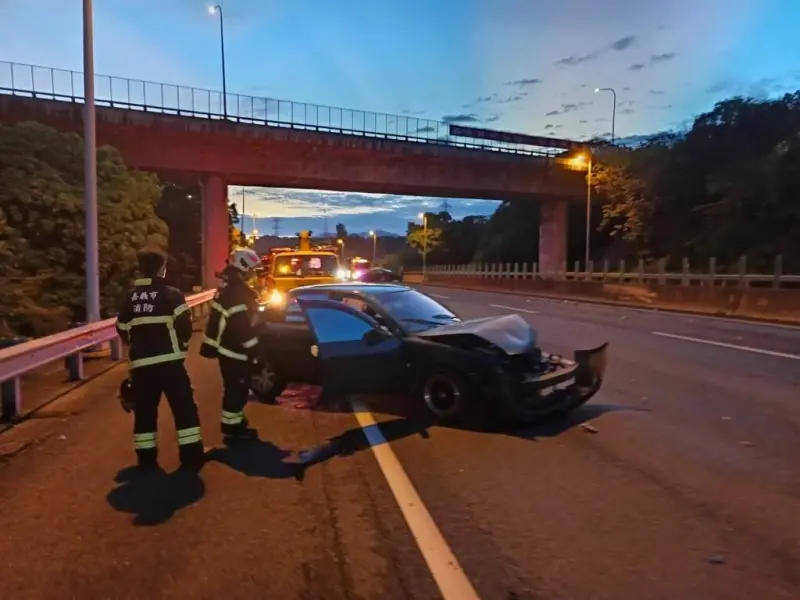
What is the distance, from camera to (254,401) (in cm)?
968

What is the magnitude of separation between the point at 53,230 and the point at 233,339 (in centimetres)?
1247

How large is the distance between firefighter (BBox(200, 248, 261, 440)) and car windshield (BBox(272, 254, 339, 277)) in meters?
13.3

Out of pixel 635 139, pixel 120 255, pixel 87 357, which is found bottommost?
pixel 87 357

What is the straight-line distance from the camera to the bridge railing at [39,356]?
8328 millimetres

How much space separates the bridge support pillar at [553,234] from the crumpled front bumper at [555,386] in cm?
4599

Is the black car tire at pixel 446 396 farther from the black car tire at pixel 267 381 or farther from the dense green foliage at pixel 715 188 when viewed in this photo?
the dense green foliage at pixel 715 188

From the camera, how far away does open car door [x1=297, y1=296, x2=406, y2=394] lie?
7.95 m

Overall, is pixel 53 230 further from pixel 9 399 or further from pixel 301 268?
pixel 9 399

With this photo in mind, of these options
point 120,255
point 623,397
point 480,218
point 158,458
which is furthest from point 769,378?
point 480,218

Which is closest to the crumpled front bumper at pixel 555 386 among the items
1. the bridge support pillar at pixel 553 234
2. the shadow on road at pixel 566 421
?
the shadow on road at pixel 566 421

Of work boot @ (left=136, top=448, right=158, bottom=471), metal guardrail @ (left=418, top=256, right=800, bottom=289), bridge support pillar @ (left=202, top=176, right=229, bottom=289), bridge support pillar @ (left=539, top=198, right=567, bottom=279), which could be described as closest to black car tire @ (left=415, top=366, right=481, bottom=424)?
work boot @ (left=136, top=448, right=158, bottom=471)

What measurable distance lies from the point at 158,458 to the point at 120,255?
47.3 ft

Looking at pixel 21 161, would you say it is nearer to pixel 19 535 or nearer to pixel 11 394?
pixel 11 394

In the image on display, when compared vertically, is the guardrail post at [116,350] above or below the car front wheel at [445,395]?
below
